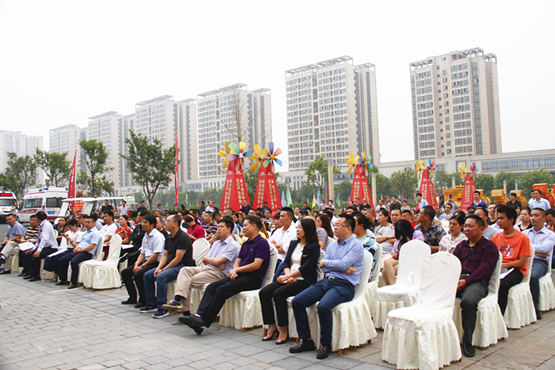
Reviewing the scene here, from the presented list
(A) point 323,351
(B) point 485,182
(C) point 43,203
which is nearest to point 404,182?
(B) point 485,182

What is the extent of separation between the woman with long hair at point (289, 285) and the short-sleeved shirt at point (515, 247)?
202 cm

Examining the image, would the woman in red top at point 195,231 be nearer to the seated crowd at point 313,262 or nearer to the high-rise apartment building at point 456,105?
the seated crowd at point 313,262

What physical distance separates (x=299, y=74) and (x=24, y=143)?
62.8m

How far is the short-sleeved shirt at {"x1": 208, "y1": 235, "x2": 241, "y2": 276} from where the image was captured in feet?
15.8

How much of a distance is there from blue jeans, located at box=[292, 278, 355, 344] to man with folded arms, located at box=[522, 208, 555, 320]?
224 centimetres

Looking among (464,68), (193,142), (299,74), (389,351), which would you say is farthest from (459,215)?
(193,142)

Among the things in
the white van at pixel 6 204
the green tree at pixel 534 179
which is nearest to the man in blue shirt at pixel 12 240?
the white van at pixel 6 204

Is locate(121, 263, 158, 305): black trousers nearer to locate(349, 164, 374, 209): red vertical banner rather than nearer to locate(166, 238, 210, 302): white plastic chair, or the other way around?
locate(166, 238, 210, 302): white plastic chair

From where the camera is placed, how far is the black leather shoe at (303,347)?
12.1ft

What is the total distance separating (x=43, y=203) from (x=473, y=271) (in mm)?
23479

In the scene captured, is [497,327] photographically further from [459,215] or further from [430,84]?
[430,84]

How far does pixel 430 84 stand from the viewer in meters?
83.2

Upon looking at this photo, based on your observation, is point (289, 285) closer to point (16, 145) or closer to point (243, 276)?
point (243, 276)

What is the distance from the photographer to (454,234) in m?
4.51
